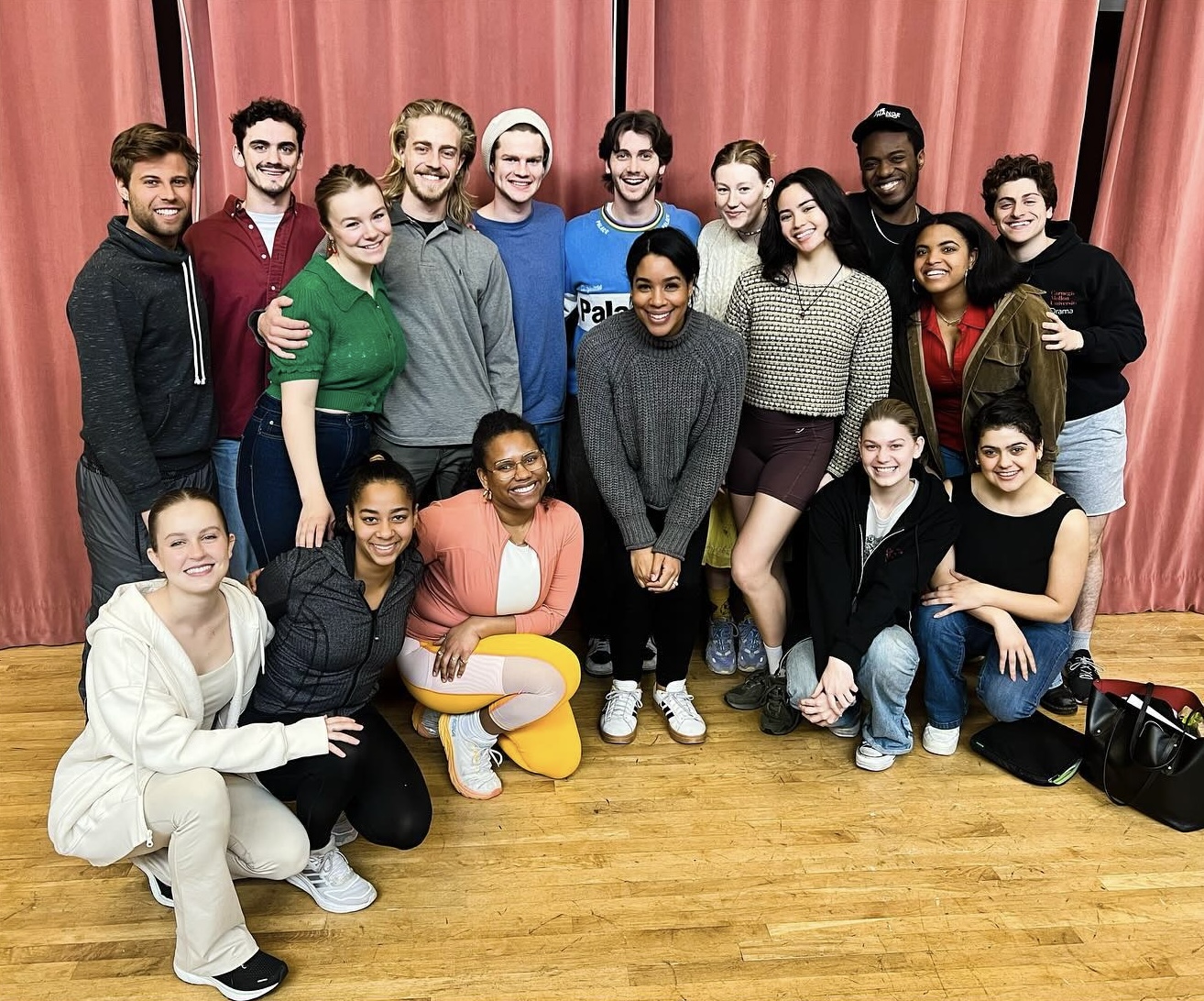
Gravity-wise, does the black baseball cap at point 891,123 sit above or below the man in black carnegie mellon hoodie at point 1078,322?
above

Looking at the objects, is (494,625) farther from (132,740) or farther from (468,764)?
(132,740)

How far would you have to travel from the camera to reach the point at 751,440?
2.58 metres

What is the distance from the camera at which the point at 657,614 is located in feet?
8.30

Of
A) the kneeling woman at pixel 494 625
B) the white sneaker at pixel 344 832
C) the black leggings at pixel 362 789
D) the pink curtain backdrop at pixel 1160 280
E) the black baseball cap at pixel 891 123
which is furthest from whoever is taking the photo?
the pink curtain backdrop at pixel 1160 280

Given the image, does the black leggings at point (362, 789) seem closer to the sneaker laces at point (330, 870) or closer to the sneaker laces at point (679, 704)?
the sneaker laces at point (330, 870)

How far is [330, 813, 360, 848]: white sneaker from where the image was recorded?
79.2 inches

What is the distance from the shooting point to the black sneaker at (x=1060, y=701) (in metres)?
2.69

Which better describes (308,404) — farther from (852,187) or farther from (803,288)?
(852,187)

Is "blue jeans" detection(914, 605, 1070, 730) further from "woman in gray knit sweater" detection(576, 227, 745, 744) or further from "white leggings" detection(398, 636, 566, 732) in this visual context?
"white leggings" detection(398, 636, 566, 732)

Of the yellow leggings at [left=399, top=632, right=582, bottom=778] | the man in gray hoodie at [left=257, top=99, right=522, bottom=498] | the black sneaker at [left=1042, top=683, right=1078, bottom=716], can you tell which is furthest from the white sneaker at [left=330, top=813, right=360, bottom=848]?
the black sneaker at [left=1042, top=683, right=1078, bottom=716]

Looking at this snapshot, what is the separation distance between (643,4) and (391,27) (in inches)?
29.0

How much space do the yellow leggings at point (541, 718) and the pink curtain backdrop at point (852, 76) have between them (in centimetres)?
156

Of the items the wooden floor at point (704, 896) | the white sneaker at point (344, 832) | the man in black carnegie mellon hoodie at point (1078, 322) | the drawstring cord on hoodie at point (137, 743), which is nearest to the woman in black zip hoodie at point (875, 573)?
the wooden floor at point (704, 896)

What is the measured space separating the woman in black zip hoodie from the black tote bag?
43 cm
